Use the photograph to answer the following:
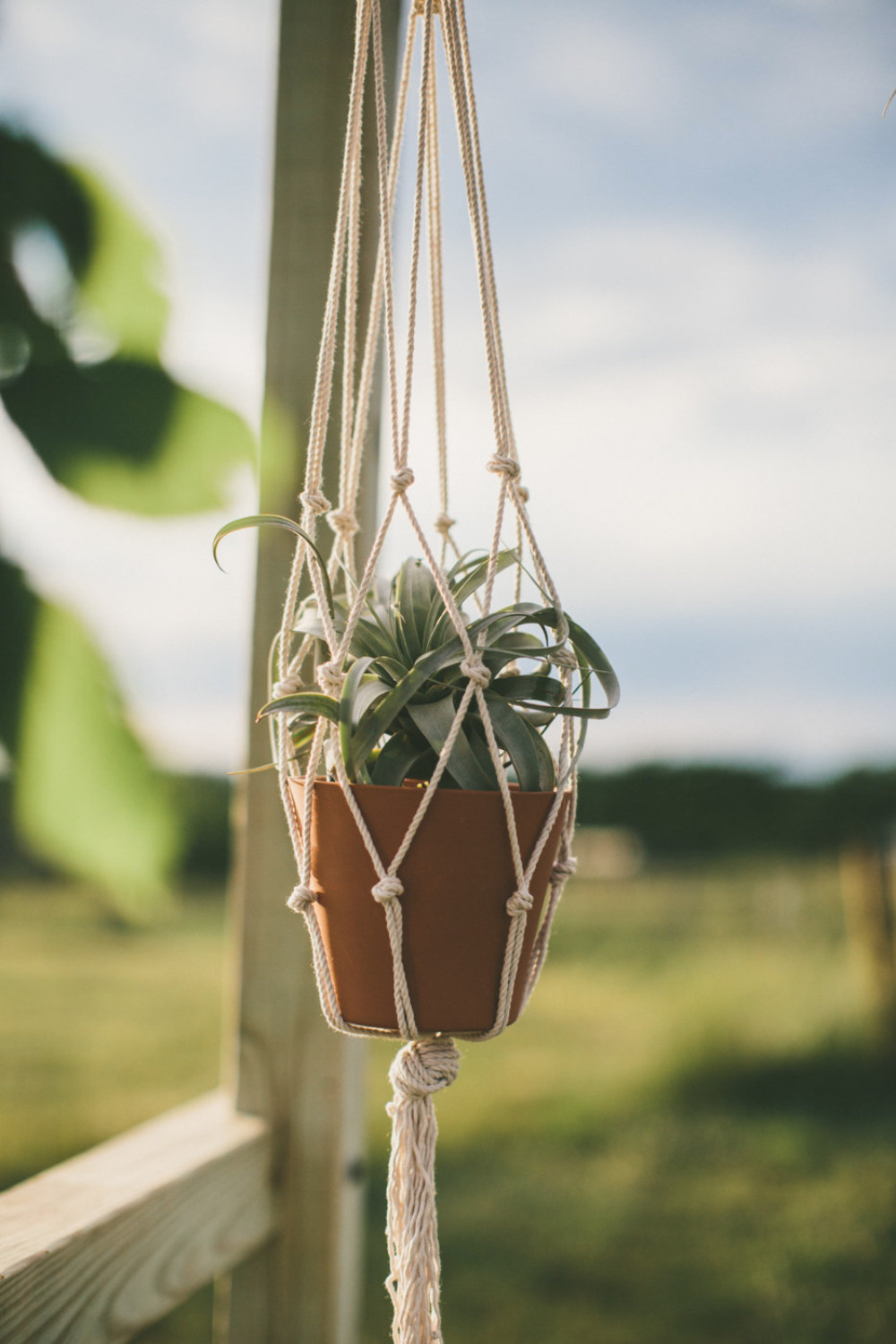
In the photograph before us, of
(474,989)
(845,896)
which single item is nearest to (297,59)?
(474,989)

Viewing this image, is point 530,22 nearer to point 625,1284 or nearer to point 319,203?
point 319,203

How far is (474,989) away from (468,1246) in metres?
1.91

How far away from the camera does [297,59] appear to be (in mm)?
958

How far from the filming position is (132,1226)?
76 centimetres

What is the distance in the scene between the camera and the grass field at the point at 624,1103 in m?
1.98

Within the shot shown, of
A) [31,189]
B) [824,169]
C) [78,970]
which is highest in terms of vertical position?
[824,169]

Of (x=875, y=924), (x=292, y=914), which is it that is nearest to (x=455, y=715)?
(x=292, y=914)

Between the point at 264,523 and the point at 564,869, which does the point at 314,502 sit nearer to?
the point at 264,523

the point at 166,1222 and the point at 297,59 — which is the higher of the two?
the point at 297,59

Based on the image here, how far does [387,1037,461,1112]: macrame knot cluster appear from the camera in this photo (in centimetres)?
59

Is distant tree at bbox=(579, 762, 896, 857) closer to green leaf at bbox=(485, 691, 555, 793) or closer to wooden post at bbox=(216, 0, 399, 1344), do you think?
wooden post at bbox=(216, 0, 399, 1344)

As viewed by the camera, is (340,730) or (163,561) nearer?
(340,730)

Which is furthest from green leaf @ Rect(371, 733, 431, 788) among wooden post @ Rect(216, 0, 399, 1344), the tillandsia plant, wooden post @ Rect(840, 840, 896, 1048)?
wooden post @ Rect(840, 840, 896, 1048)

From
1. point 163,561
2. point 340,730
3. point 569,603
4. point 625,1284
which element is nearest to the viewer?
point 340,730
